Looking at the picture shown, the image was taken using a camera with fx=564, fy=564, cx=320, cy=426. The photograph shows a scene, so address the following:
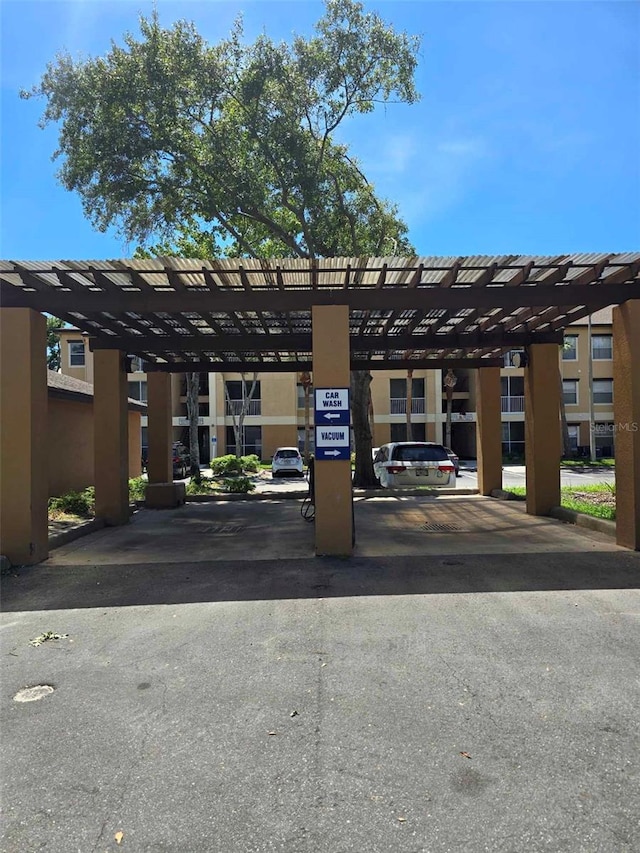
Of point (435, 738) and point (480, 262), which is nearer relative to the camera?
point (435, 738)

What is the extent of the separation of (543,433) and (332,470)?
554 cm

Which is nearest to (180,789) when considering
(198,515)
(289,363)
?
(198,515)

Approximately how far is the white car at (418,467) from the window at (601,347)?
28.2 meters

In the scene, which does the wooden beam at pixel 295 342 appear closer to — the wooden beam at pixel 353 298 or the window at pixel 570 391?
the wooden beam at pixel 353 298

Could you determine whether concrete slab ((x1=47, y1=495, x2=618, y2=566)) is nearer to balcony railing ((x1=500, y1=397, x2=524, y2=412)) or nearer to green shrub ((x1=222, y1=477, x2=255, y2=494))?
green shrub ((x1=222, y1=477, x2=255, y2=494))

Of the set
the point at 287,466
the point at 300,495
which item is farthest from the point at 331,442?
the point at 287,466

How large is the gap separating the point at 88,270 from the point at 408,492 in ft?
34.6

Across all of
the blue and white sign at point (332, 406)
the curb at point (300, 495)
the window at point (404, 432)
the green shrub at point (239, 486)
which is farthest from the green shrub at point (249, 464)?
the blue and white sign at point (332, 406)

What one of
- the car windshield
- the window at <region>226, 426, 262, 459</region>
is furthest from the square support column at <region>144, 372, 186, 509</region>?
the window at <region>226, 426, 262, 459</region>

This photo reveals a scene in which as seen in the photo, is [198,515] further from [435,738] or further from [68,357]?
[68,357]

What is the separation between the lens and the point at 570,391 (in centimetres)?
3859

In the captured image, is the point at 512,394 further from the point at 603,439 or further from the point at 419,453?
the point at 419,453

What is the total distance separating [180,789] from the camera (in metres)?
2.78

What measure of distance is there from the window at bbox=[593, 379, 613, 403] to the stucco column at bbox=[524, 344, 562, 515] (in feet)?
100
